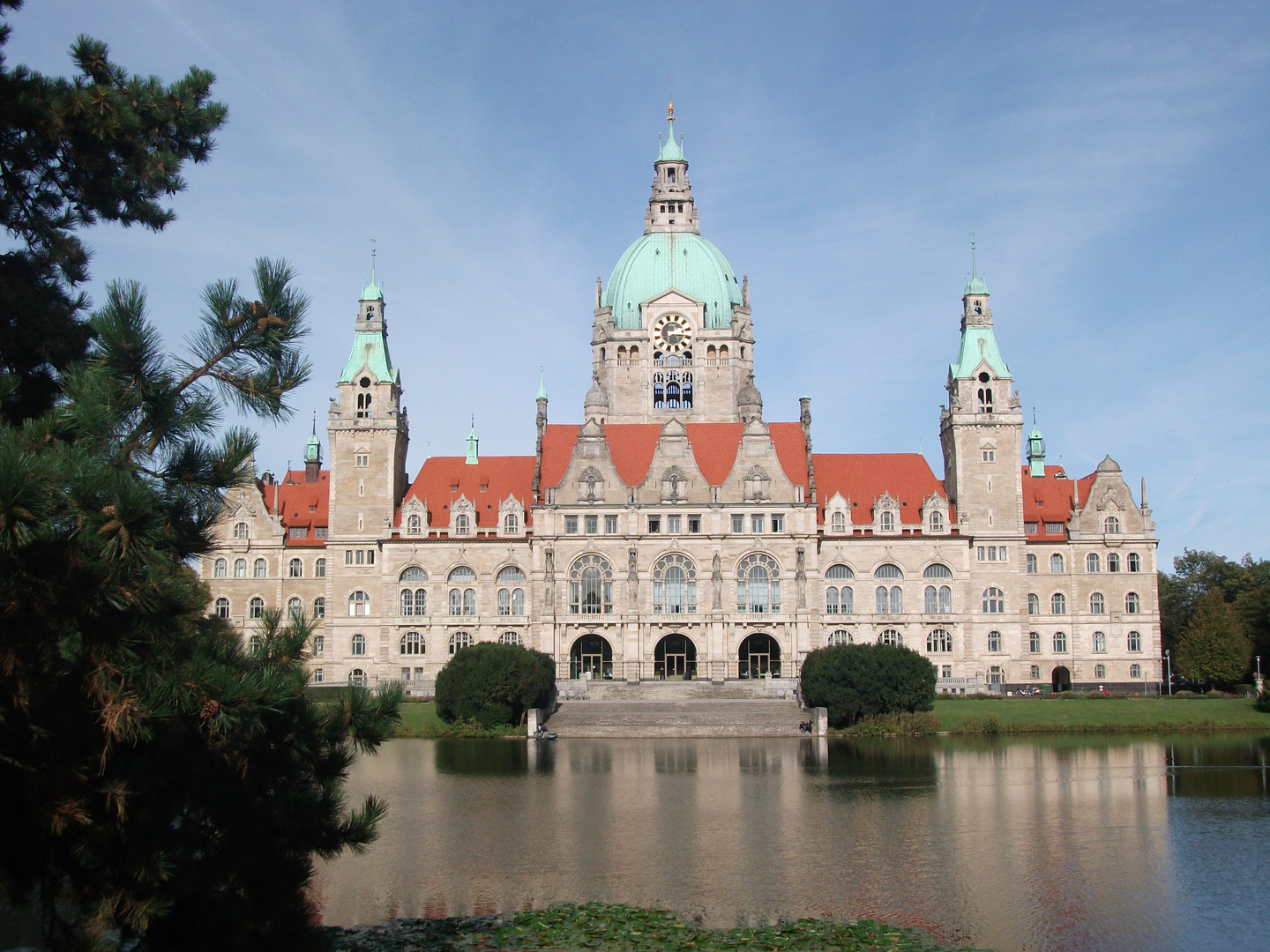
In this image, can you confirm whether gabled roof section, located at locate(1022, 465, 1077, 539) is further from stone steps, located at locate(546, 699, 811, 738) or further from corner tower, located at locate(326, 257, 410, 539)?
corner tower, located at locate(326, 257, 410, 539)

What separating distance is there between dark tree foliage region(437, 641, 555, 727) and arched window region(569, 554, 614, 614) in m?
15.7

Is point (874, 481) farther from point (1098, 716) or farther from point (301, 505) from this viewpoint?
point (301, 505)

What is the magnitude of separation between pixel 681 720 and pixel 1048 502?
32.8 m

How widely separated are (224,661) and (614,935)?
35.8 feet

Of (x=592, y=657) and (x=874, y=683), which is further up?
(x=592, y=657)

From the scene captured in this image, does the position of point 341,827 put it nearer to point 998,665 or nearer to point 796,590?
point 796,590

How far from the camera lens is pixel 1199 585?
8888 centimetres

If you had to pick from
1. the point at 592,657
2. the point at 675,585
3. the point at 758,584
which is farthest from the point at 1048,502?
the point at 592,657

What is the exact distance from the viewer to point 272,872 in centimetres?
991

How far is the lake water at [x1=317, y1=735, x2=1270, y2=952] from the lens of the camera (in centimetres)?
2053

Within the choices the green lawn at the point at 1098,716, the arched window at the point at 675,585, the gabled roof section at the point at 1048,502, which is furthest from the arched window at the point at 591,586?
the gabled roof section at the point at 1048,502

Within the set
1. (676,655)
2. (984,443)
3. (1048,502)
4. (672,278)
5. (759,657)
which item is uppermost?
(672,278)

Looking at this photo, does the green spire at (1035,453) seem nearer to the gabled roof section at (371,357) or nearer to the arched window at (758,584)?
the arched window at (758,584)

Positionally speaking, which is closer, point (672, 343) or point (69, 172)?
point (69, 172)
